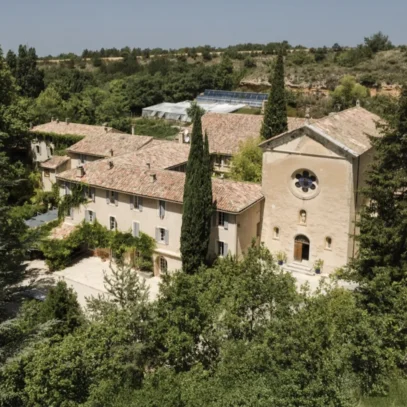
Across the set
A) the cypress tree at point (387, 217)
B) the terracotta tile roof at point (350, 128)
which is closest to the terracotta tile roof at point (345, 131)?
the terracotta tile roof at point (350, 128)

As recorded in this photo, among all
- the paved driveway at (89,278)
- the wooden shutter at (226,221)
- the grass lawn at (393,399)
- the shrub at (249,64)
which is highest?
the shrub at (249,64)

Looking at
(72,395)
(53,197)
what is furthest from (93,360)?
(53,197)

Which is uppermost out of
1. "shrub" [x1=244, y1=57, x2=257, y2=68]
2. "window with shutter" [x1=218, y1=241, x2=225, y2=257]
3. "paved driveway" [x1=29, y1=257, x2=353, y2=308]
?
"shrub" [x1=244, y1=57, x2=257, y2=68]

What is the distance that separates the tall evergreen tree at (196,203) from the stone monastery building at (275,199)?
1.70m

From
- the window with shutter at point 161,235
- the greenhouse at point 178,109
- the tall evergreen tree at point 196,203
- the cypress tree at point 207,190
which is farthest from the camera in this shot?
the greenhouse at point 178,109

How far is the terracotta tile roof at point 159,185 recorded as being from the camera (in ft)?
114

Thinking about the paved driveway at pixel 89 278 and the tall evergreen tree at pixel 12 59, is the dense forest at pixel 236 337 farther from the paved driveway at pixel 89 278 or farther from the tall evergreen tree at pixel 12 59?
the tall evergreen tree at pixel 12 59

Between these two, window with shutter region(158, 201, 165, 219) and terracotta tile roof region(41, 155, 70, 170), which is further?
terracotta tile roof region(41, 155, 70, 170)

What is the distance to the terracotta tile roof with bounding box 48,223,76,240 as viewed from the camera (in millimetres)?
38000

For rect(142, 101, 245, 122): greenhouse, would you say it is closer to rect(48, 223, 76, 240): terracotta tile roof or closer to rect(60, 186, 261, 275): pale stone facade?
rect(48, 223, 76, 240): terracotta tile roof

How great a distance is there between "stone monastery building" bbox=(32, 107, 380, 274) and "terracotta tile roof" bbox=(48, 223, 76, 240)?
0.25 ft

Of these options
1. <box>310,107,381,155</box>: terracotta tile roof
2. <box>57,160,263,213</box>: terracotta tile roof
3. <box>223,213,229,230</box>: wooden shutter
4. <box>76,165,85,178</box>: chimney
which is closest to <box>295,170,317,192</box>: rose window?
<box>57,160,263,213</box>: terracotta tile roof

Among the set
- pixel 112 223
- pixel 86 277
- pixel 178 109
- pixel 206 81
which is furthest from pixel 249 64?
pixel 86 277

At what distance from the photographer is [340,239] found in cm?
3478
